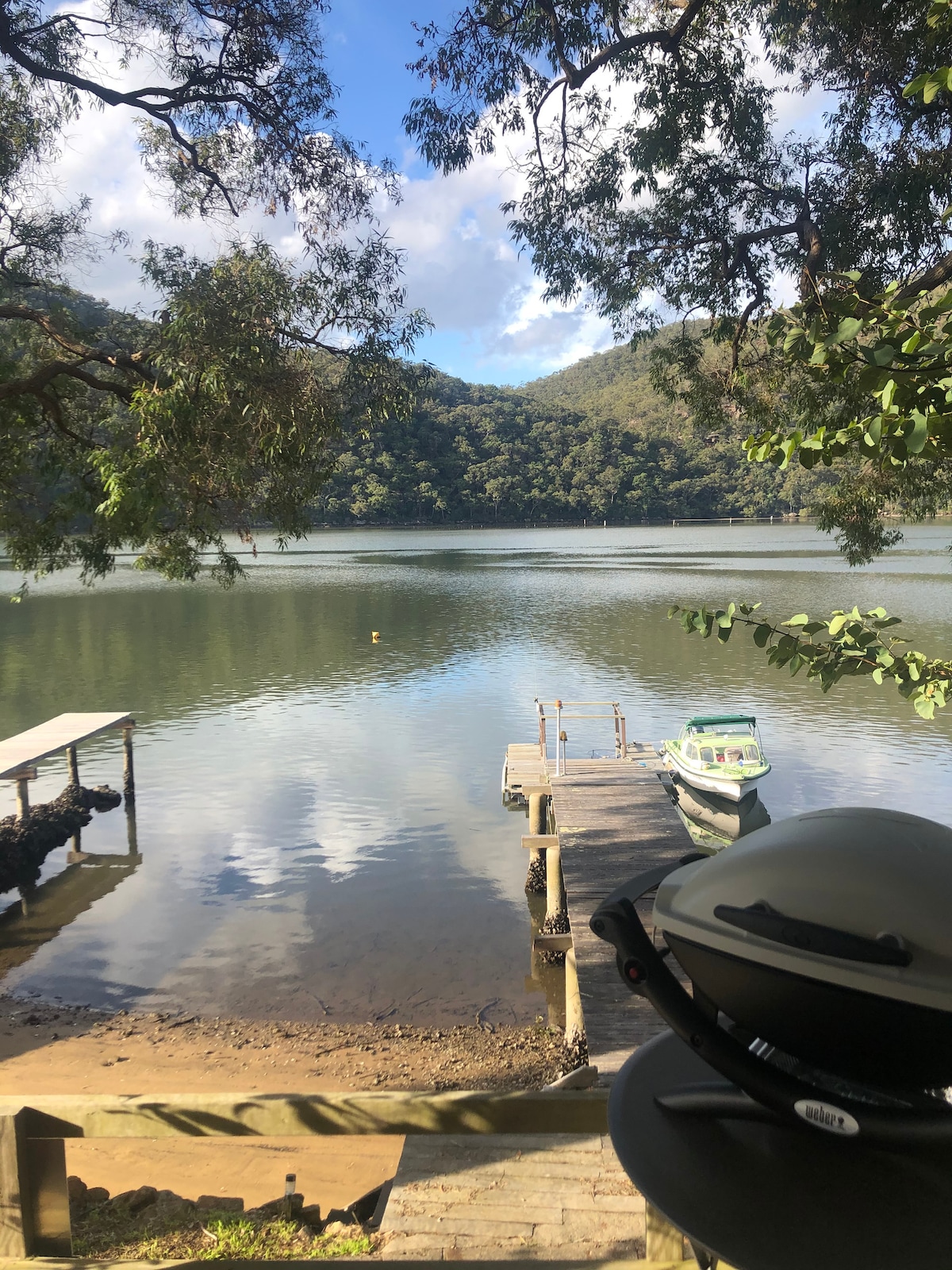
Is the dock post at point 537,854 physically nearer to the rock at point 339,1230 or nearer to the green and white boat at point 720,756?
the green and white boat at point 720,756

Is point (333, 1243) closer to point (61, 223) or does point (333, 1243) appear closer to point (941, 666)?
point (941, 666)

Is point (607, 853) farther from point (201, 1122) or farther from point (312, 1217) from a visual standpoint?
point (201, 1122)

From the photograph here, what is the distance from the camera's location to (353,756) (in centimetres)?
1977

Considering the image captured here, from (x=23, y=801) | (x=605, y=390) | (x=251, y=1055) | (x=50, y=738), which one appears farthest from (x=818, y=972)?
(x=605, y=390)

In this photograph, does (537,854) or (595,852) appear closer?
(595,852)

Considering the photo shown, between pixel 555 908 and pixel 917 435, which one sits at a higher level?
pixel 917 435

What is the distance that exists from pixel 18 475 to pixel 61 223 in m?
2.82

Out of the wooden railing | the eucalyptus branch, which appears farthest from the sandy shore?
the eucalyptus branch

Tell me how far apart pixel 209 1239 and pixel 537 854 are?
9012 millimetres

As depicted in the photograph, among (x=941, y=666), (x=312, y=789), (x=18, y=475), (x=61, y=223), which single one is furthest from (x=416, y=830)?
(x=941, y=666)

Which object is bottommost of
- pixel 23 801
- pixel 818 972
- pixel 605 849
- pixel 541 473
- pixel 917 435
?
pixel 23 801

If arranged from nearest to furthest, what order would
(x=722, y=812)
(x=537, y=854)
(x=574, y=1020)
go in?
(x=574, y=1020)
(x=537, y=854)
(x=722, y=812)

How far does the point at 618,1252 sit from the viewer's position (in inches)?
151

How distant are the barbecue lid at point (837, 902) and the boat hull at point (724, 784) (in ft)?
46.6
